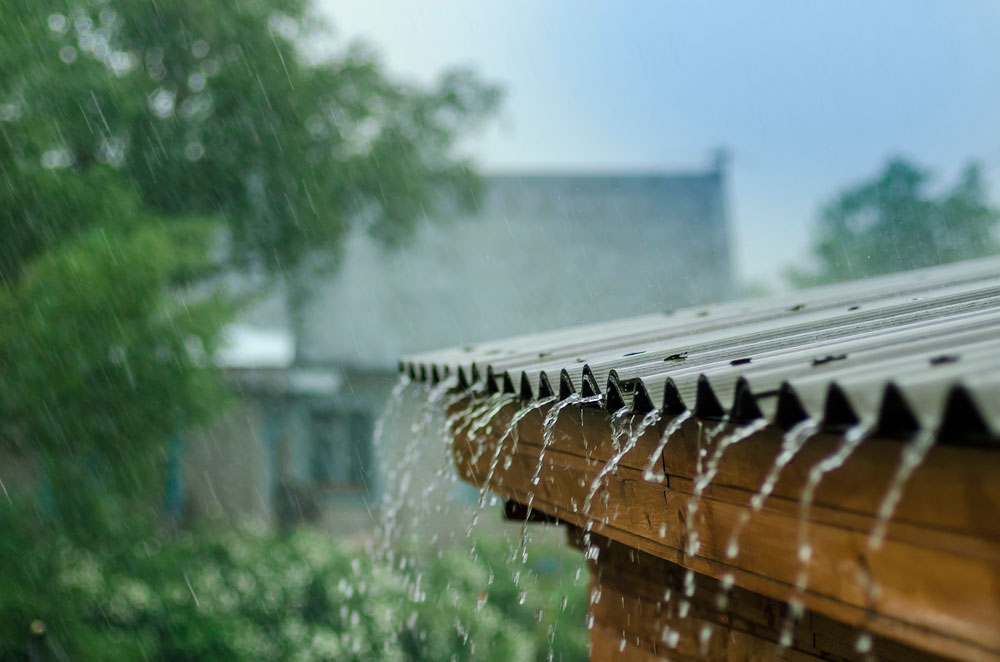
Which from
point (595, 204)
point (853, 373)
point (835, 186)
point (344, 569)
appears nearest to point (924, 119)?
point (835, 186)

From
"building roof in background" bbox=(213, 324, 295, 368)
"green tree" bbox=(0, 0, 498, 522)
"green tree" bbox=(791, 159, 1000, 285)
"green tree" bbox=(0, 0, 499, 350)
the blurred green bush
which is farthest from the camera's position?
"green tree" bbox=(791, 159, 1000, 285)

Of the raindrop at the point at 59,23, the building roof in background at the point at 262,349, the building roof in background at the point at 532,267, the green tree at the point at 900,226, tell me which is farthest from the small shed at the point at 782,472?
the green tree at the point at 900,226

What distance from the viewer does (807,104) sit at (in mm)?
33188

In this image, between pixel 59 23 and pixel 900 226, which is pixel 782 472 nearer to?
pixel 59 23

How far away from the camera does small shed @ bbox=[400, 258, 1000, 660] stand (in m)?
1.07

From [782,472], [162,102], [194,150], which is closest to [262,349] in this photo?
[194,150]

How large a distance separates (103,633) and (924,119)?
105 feet

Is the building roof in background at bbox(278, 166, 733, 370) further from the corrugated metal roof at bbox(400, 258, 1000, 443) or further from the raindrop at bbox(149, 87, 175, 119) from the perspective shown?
the corrugated metal roof at bbox(400, 258, 1000, 443)

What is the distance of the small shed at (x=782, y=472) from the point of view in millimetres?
1074

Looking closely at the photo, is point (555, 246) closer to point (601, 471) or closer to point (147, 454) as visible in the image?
point (147, 454)

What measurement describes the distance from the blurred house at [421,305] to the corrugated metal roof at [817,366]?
8.61 m

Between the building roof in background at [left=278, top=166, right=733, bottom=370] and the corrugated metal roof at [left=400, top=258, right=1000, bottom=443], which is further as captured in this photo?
the building roof in background at [left=278, top=166, right=733, bottom=370]

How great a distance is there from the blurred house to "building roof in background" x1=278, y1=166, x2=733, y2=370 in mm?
25

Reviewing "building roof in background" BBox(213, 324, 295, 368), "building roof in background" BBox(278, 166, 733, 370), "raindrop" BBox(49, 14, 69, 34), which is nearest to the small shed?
"raindrop" BBox(49, 14, 69, 34)
